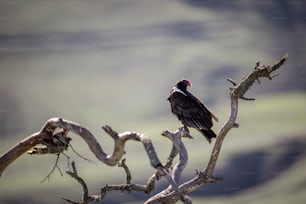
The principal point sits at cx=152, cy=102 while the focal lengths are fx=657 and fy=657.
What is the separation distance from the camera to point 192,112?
5465mm

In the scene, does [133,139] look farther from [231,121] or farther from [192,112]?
[192,112]

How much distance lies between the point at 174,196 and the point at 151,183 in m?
0.19

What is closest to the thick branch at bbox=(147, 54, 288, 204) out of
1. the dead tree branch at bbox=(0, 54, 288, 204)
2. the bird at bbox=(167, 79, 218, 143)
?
the dead tree branch at bbox=(0, 54, 288, 204)

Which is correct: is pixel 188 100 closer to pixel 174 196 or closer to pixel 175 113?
pixel 175 113

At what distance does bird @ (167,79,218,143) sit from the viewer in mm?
5383

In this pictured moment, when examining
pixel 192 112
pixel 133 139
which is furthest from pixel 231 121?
pixel 133 139

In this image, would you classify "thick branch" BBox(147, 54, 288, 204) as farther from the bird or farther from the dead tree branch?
the bird

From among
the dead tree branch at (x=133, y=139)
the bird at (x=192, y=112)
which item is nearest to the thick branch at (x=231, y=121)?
the dead tree branch at (x=133, y=139)

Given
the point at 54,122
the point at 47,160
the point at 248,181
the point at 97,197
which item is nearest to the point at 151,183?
the point at 97,197

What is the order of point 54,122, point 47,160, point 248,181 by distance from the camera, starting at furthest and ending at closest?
point 47,160 < point 248,181 < point 54,122

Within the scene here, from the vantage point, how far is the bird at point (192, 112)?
5.38m

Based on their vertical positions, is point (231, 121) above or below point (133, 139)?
above

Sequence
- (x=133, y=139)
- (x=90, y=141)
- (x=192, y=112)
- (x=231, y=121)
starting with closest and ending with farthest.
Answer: (x=133, y=139) → (x=90, y=141) → (x=231, y=121) → (x=192, y=112)

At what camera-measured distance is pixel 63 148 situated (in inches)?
162
